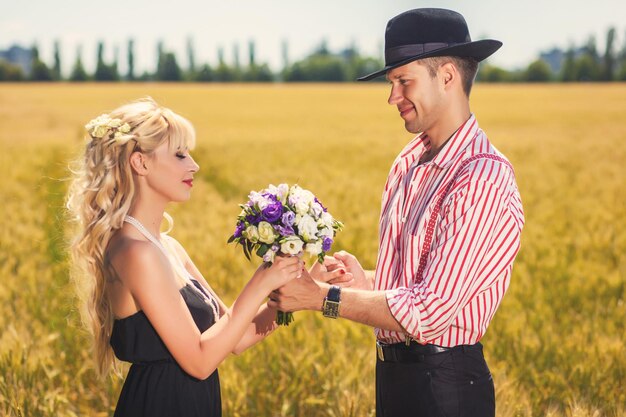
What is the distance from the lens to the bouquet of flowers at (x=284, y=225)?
2.79 m

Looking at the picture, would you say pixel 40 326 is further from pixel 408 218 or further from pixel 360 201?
pixel 360 201

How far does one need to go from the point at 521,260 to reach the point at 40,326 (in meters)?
4.88

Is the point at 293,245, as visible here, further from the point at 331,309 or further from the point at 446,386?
the point at 446,386

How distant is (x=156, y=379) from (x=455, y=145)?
4.82 ft

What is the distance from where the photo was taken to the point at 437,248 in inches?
105

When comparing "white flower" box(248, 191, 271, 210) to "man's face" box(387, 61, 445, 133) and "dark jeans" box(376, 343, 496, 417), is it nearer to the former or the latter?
"man's face" box(387, 61, 445, 133)

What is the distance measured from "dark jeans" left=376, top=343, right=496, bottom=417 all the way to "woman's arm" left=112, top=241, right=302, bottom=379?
0.61 meters

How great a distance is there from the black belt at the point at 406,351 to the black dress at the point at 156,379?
2.38 ft

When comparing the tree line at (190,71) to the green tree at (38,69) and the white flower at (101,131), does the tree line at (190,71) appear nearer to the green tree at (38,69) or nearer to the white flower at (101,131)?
the green tree at (38,69)

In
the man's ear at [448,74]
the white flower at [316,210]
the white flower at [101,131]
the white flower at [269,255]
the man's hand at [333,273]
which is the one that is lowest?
the man's hand at [333,273]

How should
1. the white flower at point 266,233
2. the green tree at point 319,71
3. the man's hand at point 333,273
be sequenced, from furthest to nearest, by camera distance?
1. the green tree at point 319,71
2. the man's hand at point 333,273
3. the white flower at point 266,233

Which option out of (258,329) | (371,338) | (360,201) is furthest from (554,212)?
(258,329)

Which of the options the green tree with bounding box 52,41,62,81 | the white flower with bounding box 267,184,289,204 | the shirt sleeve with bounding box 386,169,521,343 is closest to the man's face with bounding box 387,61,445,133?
the shirt sleeve with bounding box 386,169,521,343

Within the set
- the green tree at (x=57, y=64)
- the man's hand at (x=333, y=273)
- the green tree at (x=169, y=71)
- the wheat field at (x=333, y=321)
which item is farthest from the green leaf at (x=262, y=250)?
the green tree at (x=57, y=64)
